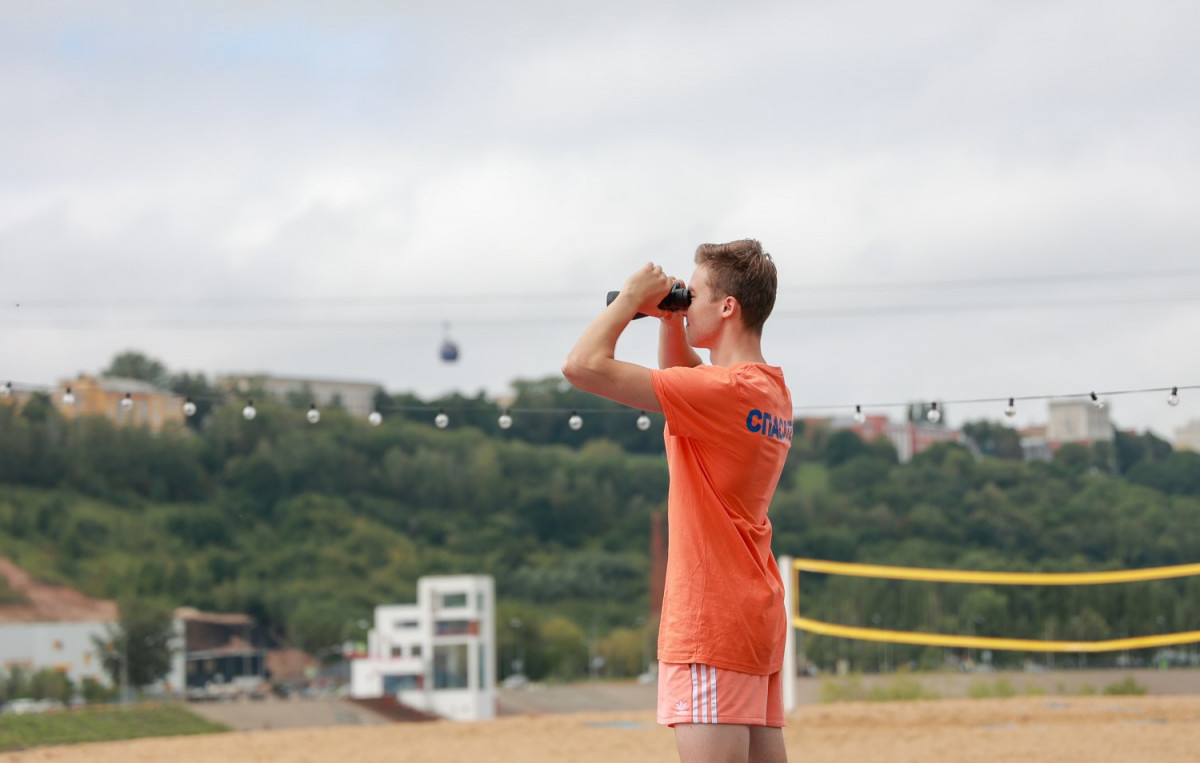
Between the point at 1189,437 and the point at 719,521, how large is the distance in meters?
29.0

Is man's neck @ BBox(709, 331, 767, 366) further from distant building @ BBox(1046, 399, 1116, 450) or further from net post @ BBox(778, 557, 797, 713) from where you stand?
distant building @ BBox(1046, 399, 1116, 450)

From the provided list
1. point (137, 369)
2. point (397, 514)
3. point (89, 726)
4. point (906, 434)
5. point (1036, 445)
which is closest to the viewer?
point (89, 726)

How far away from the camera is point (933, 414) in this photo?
550 centimetres

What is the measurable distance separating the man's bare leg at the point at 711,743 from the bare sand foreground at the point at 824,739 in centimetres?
495

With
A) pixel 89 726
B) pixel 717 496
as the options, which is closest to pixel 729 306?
pixel 717 496

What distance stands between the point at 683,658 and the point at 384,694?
35.6 m

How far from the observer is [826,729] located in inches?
329

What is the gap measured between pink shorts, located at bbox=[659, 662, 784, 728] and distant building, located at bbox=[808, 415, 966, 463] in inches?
1836

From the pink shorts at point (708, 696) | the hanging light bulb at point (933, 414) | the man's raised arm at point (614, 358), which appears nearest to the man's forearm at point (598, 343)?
the man's raised arm at point (614, 358)

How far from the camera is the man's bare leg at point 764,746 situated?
193 centimetres

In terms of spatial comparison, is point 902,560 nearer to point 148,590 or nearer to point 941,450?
point 941,450

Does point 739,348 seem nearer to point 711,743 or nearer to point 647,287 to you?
point 647,287

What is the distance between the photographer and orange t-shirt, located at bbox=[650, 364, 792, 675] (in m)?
1.82

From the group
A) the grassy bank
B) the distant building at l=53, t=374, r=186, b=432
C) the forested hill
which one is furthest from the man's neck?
the distant building at l=53, t=374, r=186, b=432
